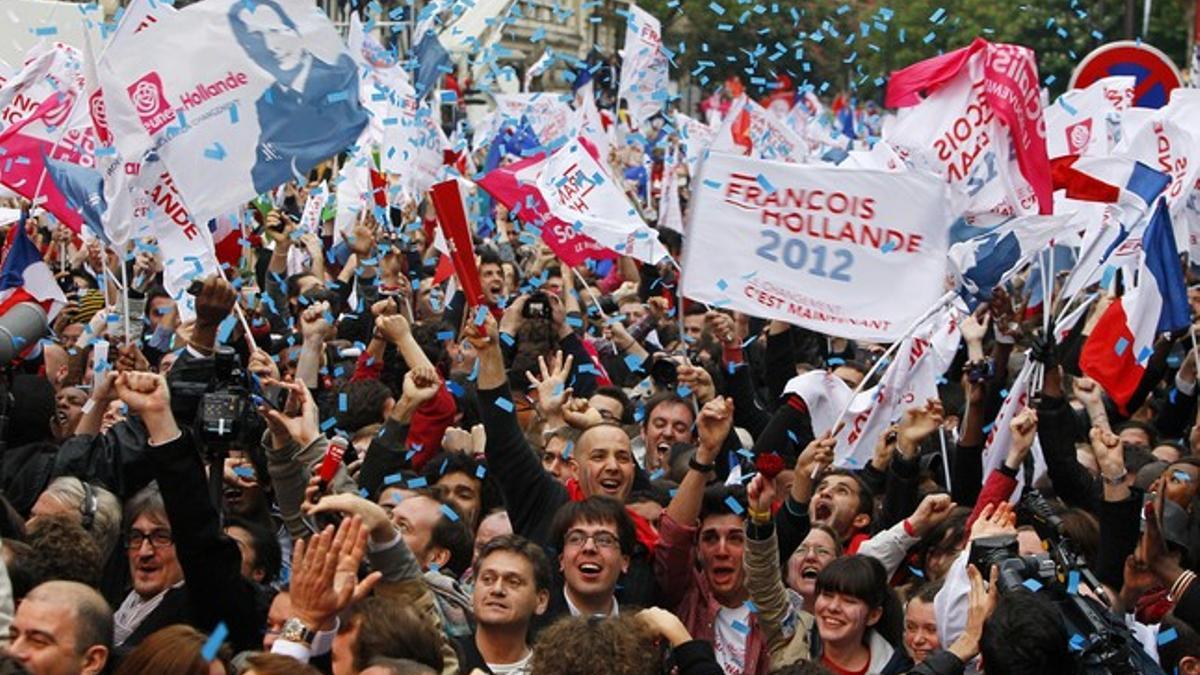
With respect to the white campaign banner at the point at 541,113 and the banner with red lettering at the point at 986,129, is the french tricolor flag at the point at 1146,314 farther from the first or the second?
the white campaign banner at the point at 541,113

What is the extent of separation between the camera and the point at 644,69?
23.1m

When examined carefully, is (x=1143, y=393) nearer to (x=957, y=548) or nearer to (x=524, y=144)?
(x=957, y=548)

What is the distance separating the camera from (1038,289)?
52.7 ft

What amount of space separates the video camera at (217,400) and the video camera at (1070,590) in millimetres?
2207

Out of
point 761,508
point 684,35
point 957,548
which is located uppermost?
point 761,508

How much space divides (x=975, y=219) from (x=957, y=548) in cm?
356

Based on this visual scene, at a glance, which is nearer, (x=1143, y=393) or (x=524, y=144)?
(x=1143, y=393)

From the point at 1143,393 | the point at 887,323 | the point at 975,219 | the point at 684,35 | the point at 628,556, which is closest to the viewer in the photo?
the point at 628,556

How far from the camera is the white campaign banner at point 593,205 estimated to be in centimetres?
1448

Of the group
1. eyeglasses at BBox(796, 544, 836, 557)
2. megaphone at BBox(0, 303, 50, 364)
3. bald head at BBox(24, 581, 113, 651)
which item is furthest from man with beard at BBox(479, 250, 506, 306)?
bald head at BBox(24, 581, 113, 651)

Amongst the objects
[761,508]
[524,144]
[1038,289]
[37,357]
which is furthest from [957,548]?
[524,144]

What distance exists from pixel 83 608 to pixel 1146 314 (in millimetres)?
6173

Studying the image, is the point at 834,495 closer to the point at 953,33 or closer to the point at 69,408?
the point at 69,408

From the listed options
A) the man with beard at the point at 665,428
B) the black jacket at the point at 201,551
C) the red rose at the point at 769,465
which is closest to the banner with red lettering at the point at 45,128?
the man with beard at the point at 665,428
